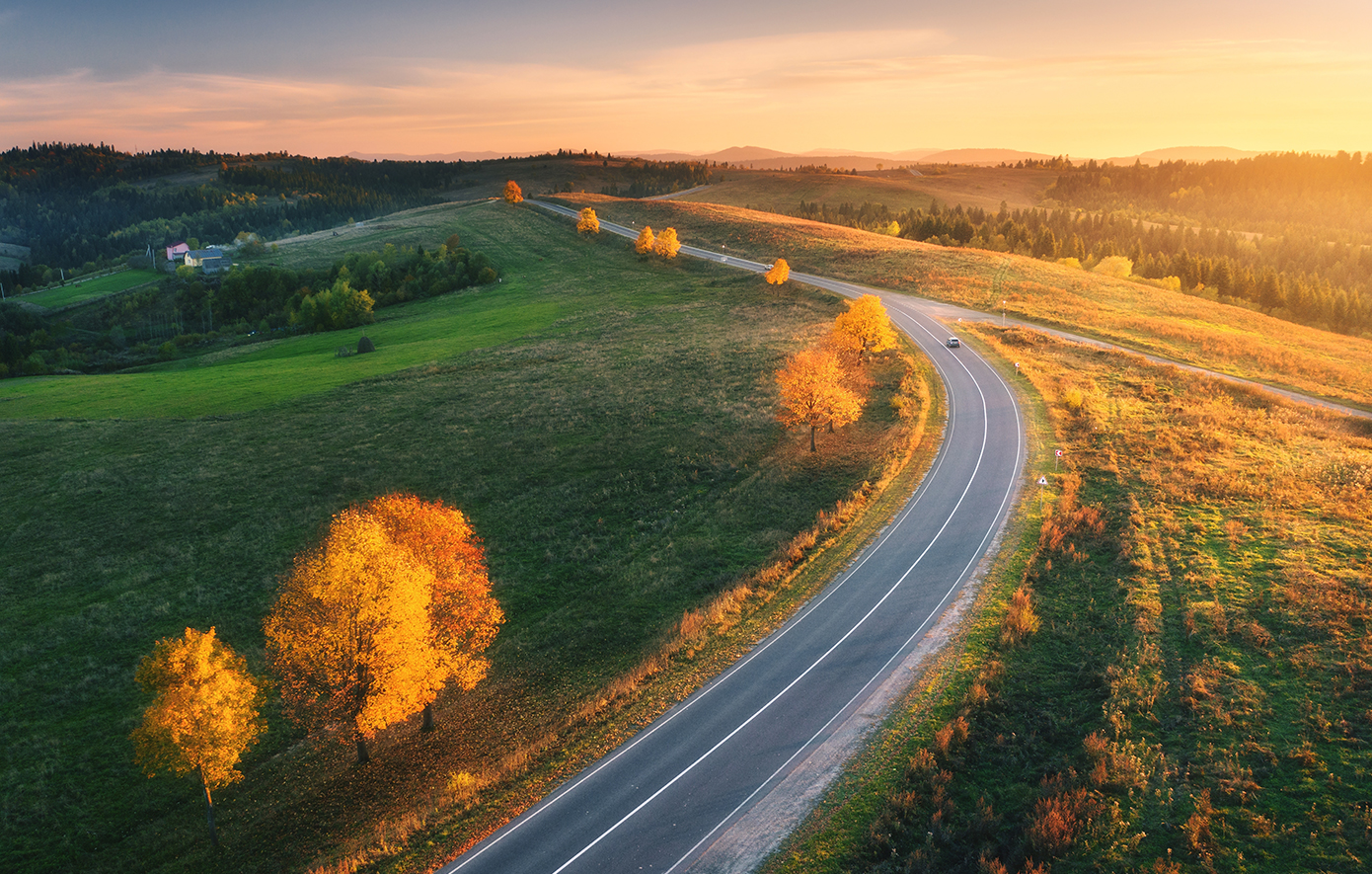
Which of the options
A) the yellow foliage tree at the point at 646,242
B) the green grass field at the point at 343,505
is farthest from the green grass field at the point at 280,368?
the yellow foliage tree at the point at 646,242

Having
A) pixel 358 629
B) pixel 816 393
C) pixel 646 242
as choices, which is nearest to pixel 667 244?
pixel 646 242

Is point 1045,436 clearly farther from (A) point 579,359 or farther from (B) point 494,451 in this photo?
(A) point 579,359

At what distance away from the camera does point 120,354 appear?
318ft

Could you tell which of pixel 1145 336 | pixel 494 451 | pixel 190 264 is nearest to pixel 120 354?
pixel 190 264

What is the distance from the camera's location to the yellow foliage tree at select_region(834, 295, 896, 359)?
58500mm

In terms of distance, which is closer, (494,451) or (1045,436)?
(1045,436)

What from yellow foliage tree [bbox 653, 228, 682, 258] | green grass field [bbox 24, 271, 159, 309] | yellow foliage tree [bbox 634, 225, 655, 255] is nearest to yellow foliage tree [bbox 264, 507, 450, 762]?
yellow foliage tree [bbox 653, 228, 682, 258]

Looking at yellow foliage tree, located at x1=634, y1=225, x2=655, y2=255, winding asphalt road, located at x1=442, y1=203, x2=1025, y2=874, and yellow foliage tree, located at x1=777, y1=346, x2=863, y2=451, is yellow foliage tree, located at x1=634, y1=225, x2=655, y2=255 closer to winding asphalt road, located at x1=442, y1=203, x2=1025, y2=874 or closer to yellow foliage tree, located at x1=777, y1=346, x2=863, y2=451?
yellow foliage tree, located at x1=777, y1=346, x2=863, y2=451

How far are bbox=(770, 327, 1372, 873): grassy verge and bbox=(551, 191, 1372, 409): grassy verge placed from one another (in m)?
30.0

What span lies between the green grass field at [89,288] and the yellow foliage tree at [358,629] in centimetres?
14185

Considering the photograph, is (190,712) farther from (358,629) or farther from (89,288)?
(89,288)

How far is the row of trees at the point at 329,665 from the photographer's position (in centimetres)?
1962

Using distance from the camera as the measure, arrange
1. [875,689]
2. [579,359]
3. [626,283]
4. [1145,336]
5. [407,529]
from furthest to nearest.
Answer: [626,283] → [579,359] → [1145,336] → [407,529] → [875,689]

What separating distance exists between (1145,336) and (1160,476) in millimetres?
40028
